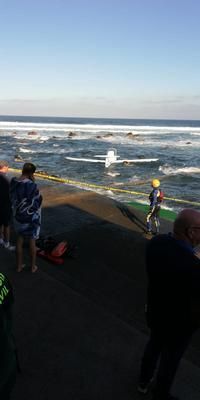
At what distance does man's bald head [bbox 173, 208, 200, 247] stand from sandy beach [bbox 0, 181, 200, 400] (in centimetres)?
151

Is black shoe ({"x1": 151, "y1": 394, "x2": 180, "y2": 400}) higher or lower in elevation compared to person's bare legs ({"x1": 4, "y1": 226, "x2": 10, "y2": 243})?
lower

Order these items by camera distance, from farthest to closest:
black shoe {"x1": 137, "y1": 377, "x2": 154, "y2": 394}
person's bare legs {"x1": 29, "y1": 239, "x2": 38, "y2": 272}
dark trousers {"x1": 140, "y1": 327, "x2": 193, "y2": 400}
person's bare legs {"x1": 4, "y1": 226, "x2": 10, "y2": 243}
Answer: person's bare legs {"x1": 4, "y1": 226, "x2": 10, "y2": 243}, person's bare legs {"x1": 29, "y1": 239, "x2": 38, "y2": 272}, black shoe {"x1": 137, "y1": 377, "x2": 154, "y2": 394}, dark trousers {"x1": 140, "y1": 327, "x2": 193, "y2": 400}

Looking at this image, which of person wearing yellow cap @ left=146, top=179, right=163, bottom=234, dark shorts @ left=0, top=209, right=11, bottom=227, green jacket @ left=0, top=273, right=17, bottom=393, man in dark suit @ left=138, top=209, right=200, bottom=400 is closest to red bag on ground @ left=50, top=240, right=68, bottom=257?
dark shorts @ left=0, top=209, right=11, bottom=227

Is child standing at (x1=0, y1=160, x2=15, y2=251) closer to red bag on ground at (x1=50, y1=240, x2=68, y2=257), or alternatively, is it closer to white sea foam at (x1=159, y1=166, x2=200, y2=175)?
red bag on ground at (x1=50, y1=240, x2=68, y2=257)

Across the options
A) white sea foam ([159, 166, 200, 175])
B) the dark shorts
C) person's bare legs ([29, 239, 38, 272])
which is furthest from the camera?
white sea foam ([159, 166, 200, 175])

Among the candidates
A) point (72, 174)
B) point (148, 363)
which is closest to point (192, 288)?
point (148, 363)

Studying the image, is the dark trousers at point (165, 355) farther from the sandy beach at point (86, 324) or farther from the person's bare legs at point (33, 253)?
the person's bare legs at point (33, 253)

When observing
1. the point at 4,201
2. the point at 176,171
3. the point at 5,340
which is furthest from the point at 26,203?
the point at 176,171

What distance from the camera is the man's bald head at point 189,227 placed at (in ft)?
8.08

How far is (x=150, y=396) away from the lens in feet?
9.70

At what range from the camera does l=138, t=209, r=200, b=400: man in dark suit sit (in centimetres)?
238

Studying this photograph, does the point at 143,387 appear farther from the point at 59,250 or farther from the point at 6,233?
the point at 6,233

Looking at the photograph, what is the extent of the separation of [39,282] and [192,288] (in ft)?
9.47

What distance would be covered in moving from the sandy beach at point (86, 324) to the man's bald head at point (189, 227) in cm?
151
